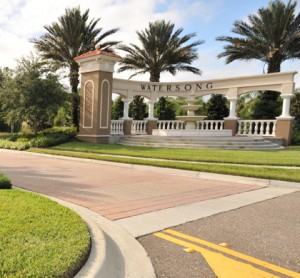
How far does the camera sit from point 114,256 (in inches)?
139

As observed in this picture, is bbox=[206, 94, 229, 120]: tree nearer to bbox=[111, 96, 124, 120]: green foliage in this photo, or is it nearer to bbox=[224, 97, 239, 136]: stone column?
bbox=[224, 97, 239, 136]: stone column

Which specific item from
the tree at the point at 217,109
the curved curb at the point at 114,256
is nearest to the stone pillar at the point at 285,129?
the tree at the point at 217,109

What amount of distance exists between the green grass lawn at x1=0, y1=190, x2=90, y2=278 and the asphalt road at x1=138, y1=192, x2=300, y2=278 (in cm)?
91

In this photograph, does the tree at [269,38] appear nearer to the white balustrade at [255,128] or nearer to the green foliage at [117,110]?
the white balustrade at [255,128]

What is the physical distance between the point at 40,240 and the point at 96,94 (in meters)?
16.3

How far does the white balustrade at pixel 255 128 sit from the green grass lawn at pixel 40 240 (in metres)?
16.3

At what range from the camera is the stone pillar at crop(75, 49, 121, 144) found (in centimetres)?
1908

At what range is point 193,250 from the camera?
3.83m

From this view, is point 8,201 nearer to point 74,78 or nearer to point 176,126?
point 176,126

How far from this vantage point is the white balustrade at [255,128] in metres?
18.8

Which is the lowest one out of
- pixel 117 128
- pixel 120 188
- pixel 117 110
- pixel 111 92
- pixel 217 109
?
pixel 120 188

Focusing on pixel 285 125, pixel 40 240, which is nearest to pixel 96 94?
pixel 285 125

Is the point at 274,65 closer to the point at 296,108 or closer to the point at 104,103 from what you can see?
the point at 296,108

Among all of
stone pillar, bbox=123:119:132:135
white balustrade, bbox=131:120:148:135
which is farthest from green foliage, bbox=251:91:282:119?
stone pillar, bbox=123:119:132:135
